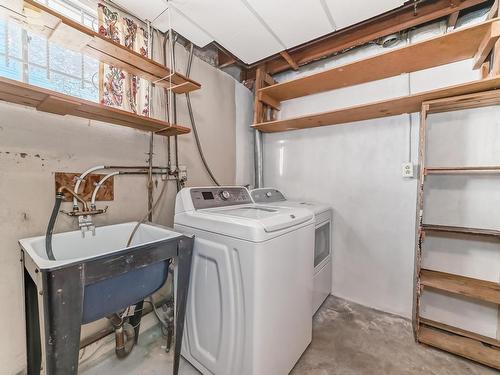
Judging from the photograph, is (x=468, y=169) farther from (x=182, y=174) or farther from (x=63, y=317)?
→ (x=63, y=317)

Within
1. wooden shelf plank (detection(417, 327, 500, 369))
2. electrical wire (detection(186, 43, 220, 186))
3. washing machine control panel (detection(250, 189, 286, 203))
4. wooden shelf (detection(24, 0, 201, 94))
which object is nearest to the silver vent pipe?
washing machine control panel (detection(250, 189, 286, 203))

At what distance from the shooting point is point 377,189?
209 centimetres

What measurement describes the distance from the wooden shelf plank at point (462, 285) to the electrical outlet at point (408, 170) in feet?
2.54

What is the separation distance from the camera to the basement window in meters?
1.23

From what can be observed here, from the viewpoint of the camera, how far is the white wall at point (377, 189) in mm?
1756

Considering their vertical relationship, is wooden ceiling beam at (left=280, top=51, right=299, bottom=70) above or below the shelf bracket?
above

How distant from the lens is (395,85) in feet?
6.56

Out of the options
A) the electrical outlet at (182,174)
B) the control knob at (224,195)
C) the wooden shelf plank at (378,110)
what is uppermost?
the wooden shelf plank at (378,110)

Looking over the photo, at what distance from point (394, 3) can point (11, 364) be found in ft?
10.4

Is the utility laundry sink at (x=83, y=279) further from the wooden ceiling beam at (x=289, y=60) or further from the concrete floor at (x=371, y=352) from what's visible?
the wooden ceiling beam at (x=289, y=60)

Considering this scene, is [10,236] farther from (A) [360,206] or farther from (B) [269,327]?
(A) [360,206]

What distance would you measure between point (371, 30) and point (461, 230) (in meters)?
1.72

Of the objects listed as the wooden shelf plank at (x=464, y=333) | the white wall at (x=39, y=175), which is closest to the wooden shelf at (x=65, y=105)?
the white wall at (x=39, y=175)

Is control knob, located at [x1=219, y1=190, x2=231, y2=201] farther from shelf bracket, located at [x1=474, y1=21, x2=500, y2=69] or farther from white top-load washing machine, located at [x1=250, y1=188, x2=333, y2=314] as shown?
shelf bracket, located at [x1=474, y1=21, x2=500, y2=69]
